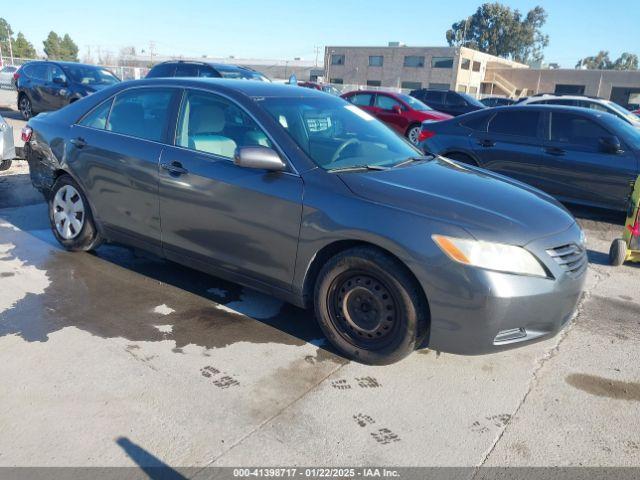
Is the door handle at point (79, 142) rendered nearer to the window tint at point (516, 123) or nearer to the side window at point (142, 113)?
the side window at point (142, 113)

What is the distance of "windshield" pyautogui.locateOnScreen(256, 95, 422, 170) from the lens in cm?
375

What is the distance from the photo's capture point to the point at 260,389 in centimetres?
311

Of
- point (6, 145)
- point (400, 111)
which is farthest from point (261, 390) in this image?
point (400, 111)

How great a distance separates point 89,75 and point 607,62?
130 meters

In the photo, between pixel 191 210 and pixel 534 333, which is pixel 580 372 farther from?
pixel 191 210

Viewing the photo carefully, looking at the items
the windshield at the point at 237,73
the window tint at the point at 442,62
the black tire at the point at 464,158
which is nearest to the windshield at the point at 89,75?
the windshield at the point at 237,73

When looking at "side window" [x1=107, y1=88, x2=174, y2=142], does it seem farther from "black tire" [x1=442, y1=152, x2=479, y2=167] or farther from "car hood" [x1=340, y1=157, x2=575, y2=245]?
"black tire" [x1=442, y1=152, x2=479, y2=167]

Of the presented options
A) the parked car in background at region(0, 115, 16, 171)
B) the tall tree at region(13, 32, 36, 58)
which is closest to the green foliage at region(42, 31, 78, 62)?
the tall tree at region(13, 32, 36, 58)

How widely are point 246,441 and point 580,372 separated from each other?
2.19 meters

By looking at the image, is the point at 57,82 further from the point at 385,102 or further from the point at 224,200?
the point at 224,200

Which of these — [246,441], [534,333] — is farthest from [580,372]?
[246,441]

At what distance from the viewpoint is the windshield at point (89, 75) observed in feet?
44.5

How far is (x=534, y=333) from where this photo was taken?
316 cm

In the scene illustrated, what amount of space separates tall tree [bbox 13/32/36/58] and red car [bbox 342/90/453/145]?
3465 inches
